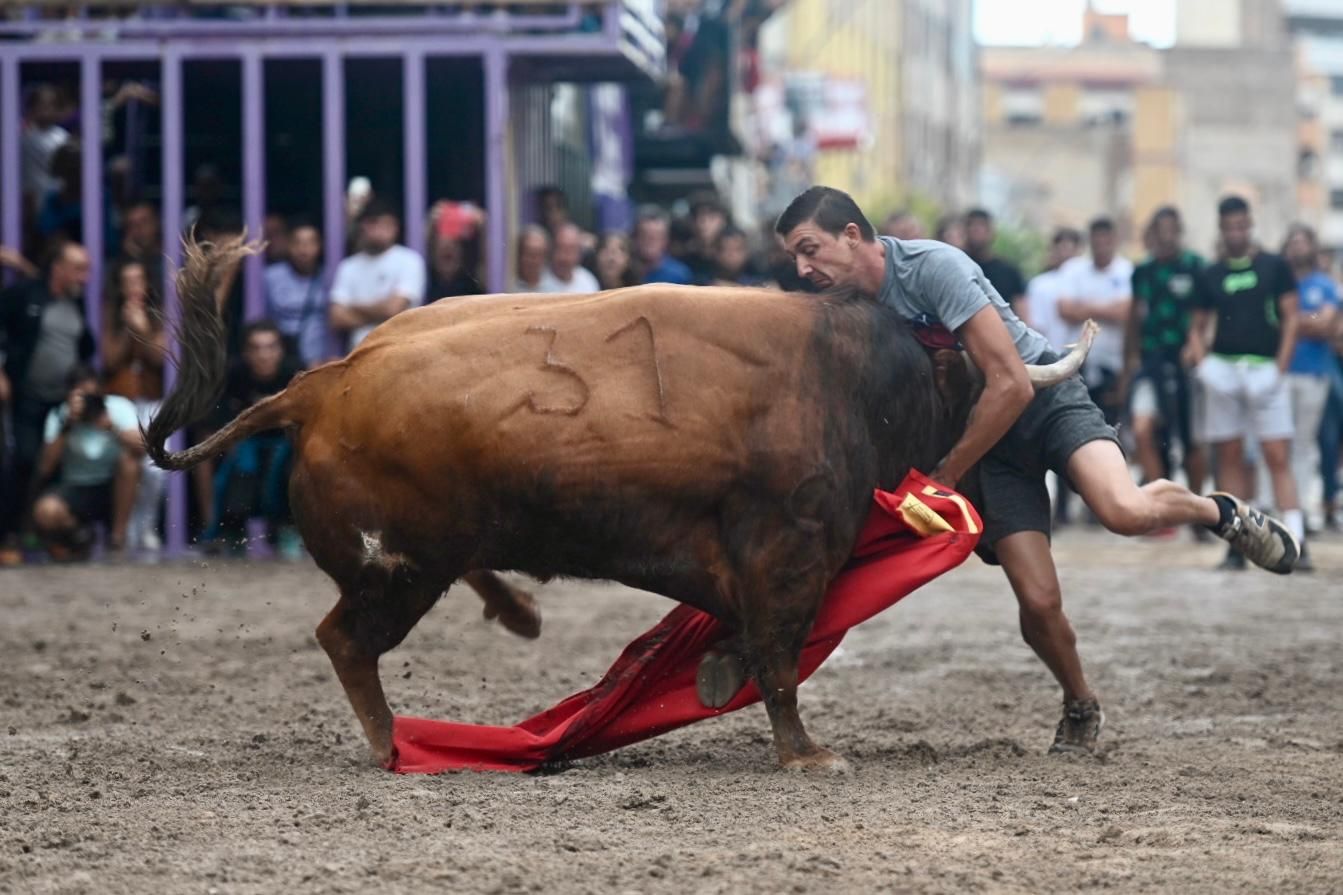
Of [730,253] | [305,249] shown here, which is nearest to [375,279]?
[305,249]

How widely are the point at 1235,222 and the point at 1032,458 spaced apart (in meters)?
6.41

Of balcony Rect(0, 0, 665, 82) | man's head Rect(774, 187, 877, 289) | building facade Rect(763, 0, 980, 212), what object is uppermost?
building facade Rect(763, 0, 980, 212)

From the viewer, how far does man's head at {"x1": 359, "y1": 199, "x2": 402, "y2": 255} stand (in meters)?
12.5

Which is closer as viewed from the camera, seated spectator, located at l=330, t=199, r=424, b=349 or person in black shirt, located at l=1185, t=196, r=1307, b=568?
seated spectator, located at l=330, t=199, r=424, b=349

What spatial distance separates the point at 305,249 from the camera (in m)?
12.9

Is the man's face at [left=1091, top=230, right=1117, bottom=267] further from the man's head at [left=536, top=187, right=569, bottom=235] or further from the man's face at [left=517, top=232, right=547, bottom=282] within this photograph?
the man's face at [left=517, top=232, right=547, bottom=282]

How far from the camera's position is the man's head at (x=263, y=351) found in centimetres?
1247

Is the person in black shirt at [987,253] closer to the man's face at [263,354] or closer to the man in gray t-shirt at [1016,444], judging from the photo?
the man's face at [263,354]

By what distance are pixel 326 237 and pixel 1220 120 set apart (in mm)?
68518

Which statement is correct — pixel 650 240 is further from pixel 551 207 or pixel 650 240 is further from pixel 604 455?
pixel 604 455

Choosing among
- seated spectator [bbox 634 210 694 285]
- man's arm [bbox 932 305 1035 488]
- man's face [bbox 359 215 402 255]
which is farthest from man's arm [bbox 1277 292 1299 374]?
man's arm [bbox 932 305 1035 488]

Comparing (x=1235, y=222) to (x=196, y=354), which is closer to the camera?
(x=196, y=354)

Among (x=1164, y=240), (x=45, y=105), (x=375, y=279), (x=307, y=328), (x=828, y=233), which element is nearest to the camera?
(x=828, y=233)

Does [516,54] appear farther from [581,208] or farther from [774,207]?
[774,207]
